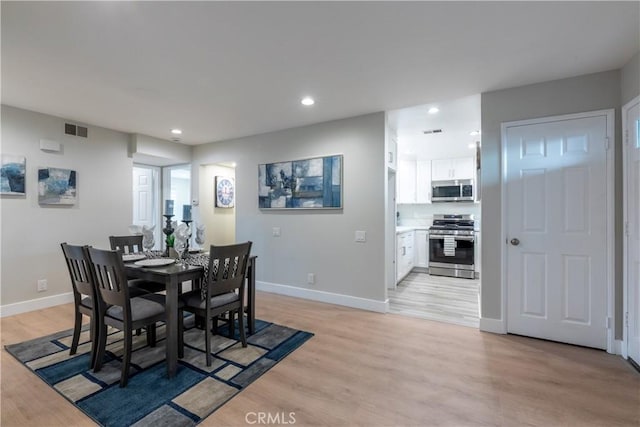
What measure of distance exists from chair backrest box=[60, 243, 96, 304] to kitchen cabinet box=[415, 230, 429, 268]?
5.41 metres

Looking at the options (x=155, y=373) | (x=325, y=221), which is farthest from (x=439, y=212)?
(x=155, y=373)

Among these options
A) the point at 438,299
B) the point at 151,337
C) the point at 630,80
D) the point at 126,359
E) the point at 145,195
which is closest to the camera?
the point at 126,359

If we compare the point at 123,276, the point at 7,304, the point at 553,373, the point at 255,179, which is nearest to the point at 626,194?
the point at 553,373

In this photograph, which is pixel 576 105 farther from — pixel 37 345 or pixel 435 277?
pixel 37 345

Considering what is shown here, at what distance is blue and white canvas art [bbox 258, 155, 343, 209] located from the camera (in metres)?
3.81

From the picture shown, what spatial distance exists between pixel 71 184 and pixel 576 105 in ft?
19.1

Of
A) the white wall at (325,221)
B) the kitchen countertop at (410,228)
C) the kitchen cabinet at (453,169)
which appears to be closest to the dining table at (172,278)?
the white wall at (325,221)

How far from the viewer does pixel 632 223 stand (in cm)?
229

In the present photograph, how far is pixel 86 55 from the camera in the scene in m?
2.22

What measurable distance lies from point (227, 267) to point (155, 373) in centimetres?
90

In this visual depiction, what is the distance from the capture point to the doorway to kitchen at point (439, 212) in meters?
3.57

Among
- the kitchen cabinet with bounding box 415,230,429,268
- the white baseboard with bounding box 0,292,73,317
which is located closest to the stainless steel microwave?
the kitchen cabinet with bounding box 415,230,429,268

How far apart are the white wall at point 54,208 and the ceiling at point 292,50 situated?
0.44m

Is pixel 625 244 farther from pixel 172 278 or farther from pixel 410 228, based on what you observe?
pixel 172 278
